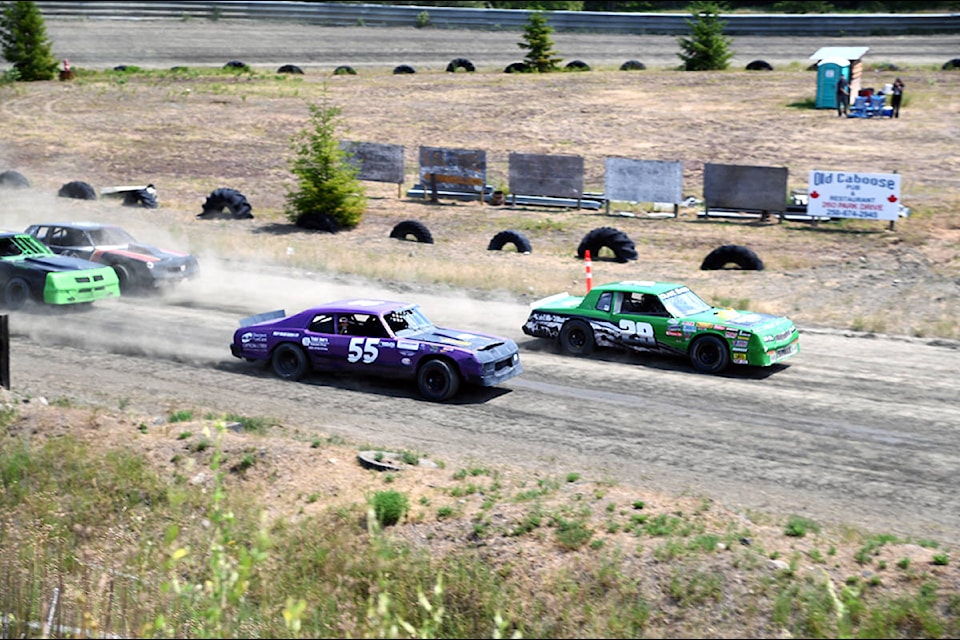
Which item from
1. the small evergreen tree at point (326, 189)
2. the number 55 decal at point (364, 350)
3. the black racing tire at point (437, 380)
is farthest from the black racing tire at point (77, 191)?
the black racing tire at point (437, 380)

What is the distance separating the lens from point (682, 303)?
17.9m

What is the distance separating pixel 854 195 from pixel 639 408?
55.5ft

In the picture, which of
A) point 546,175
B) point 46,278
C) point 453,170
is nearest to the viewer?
point 46,278

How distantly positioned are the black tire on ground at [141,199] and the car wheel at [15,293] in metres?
12.5

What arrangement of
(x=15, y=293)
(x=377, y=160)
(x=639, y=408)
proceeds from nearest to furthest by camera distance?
(x=639, y=408), (x=15, y=293), (x=377, y=160)

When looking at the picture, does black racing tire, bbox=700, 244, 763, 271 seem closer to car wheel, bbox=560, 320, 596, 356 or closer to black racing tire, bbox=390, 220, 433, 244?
car wheel, bbox=560, 320, 596, 356

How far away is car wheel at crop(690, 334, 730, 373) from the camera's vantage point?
17.1 metres

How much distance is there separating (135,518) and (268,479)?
165 cm

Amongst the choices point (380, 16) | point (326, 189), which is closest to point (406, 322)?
point (326, 189)

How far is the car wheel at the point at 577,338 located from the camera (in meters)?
18.4

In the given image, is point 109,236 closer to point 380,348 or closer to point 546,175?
point 380,348

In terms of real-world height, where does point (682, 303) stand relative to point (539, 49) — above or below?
below

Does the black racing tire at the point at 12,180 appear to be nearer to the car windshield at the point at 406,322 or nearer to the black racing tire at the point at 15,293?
the black racing tire at the point at 15,293

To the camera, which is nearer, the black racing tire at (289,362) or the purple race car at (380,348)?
the purple race car at (380,348)
